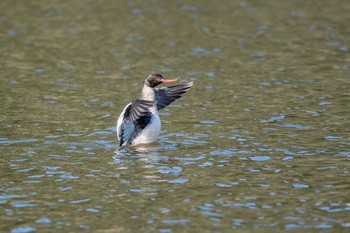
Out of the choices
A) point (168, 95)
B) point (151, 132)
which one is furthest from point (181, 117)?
point (151, 132)

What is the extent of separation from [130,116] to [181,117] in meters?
2.75

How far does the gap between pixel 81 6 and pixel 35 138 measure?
15126 mm

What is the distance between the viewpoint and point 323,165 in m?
12.9

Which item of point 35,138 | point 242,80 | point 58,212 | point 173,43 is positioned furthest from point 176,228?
point 173,43

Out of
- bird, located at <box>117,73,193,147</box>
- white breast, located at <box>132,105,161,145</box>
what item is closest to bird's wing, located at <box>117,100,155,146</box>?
bird, located at <box>117,73,193,147</box>

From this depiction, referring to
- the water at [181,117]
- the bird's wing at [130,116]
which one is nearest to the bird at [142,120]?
the bird's wing at [130,116]

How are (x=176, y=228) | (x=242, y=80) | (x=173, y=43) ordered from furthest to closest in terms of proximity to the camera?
(x=173, y=43)
(x=242, y=80)
(x=176, y=228)

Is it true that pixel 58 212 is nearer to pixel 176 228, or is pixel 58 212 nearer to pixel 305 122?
pixel 176 228

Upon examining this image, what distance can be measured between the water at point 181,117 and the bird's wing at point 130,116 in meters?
0.28

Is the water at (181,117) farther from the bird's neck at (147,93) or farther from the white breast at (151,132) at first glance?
the bird's neck at (147,93)

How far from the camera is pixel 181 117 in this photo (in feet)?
55.6

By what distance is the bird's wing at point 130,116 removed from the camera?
46.5ft

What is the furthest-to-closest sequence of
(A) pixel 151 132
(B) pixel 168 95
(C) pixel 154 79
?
(B) pixel 168 95 → (C) pixel 154 79 → (A) pixel 151 132

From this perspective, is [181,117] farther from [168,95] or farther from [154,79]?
[154,79]
